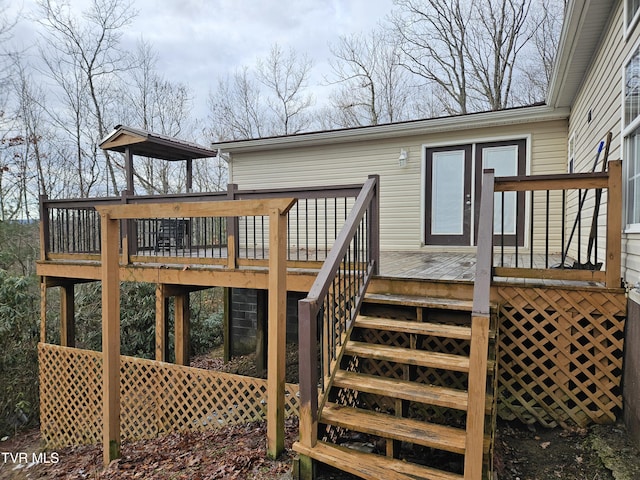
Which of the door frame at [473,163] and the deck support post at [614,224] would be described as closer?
the deck support post at [614,224]

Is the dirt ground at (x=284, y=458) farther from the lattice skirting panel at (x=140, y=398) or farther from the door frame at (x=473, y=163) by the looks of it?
the door frame at (x=473, y=163)

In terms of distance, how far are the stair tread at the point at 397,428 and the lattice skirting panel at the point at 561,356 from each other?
1.14m

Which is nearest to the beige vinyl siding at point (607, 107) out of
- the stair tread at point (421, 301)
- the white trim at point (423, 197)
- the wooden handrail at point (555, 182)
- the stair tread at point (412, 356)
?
the wooden handrail at point (555, 182)

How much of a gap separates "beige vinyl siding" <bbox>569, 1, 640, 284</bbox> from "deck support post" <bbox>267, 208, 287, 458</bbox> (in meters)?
2.58

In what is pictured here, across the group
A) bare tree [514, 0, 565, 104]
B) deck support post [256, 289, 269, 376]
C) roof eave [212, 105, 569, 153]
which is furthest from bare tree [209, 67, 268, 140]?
deck support post [256, 289, 269, 376]

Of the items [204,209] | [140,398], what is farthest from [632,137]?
[140,398]

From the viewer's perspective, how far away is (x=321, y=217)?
25.7 feet

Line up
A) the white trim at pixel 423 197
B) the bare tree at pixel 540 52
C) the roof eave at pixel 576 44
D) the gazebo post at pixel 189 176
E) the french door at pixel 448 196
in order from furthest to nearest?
the bare tree at pixel 540 52, the gazebo post at pixel 189 176, the white trim at pixel 423 197, the french door at pixel 448 196, the roof eave at pixel 576 44

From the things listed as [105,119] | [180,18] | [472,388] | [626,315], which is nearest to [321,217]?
[626,315]

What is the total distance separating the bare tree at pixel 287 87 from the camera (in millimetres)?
20453

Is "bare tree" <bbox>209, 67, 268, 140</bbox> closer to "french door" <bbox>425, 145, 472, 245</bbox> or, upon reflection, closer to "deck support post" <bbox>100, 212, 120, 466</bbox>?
"french door" <bbox>425, 145, 472, 245</bbox>

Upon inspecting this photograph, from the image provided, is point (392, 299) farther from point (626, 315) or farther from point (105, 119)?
point (105, 119)

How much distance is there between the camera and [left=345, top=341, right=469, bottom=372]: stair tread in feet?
8.87

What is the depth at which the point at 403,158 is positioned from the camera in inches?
289
